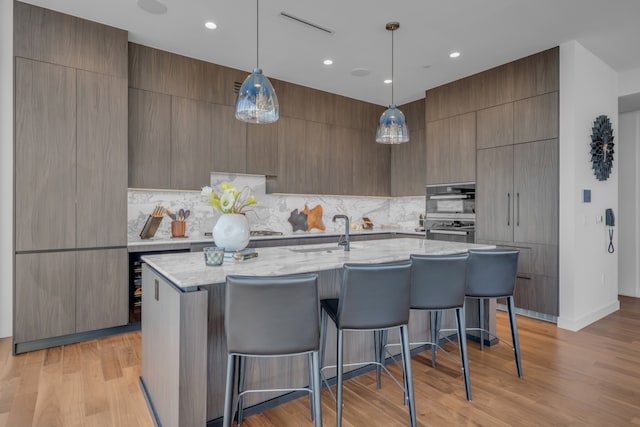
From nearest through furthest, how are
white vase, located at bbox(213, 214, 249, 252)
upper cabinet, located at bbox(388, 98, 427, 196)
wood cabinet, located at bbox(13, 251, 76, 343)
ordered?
1. white vase, located at bbox(213, 214, 249, 252)
2. wood cabinet, located at bbox(13, 251, 76, 343)
3. upper cabinet, located at bbox(388, 98, 427, 196)

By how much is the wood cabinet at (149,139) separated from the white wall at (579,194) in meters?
4.32

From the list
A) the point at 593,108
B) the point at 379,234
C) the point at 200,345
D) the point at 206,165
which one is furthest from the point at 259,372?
the point at 593,108

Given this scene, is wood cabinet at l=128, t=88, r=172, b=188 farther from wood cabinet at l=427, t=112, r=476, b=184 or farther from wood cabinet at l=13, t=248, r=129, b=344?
wood cabinet at l=427, t=112, r=476, b=184

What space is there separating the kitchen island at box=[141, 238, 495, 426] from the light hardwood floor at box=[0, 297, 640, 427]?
23 cm

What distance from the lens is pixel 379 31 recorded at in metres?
3.49

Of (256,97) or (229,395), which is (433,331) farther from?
(256,97)

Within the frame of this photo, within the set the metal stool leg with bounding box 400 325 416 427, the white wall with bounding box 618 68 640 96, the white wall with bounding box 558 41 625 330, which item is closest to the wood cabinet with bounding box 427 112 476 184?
the white wall with bounding box 558 41 625 330

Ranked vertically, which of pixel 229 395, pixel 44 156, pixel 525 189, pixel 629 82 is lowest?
pixel 229 395

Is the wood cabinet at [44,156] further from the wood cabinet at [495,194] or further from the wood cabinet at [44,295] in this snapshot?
the wood cabinet at [495,194]

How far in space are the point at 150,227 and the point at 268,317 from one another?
9.18ft

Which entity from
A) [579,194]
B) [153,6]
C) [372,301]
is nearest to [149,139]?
[153,6]

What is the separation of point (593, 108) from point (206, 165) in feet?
14.8

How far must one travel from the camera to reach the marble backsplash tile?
404 centimetres

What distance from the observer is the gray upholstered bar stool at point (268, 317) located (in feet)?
5.23
